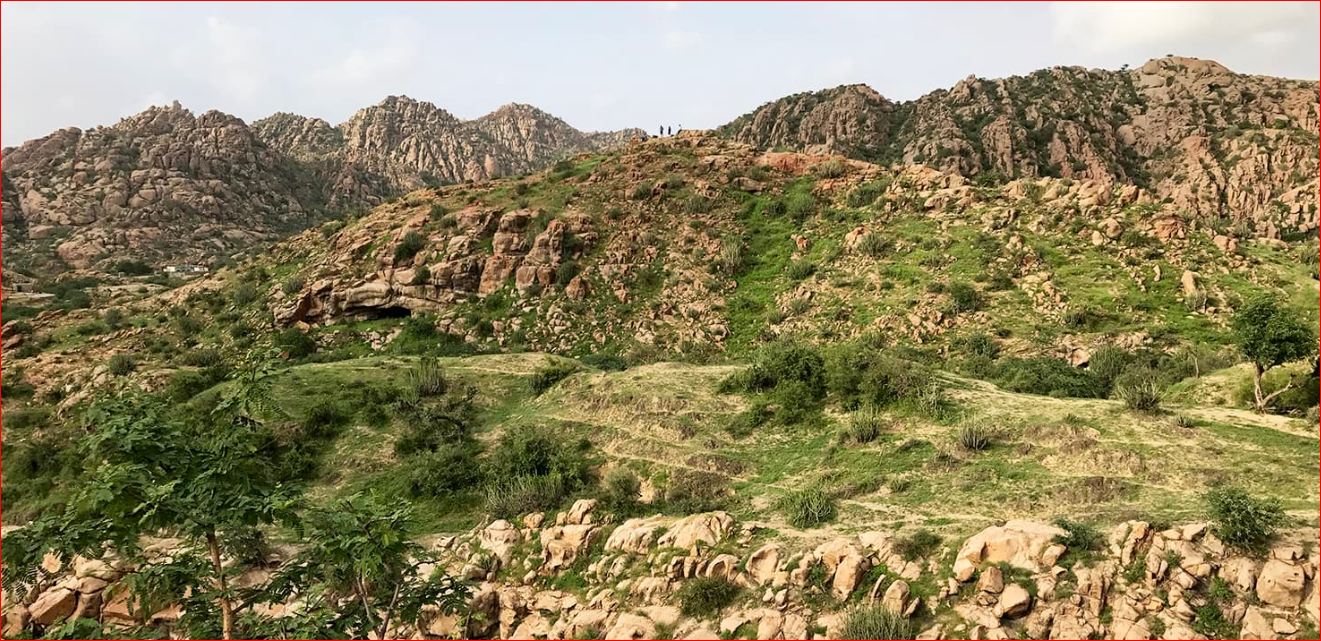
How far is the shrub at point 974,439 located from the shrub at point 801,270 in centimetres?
2205

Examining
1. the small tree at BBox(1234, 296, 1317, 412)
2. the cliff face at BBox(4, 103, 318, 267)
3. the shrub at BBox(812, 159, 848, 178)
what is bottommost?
the small tree at BBox(1234, 296, 1317, 412)

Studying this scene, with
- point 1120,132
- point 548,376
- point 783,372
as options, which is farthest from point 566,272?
point 1120,132

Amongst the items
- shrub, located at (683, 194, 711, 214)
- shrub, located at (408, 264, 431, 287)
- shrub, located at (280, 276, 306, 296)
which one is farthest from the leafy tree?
shrub, located at (683, 194, 711, 214)

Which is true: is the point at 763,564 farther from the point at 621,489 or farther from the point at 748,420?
the point at 748,420

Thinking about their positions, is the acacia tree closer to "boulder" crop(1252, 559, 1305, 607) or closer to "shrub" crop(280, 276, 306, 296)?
"boulder" crop(1252, 559, 1305, 607)

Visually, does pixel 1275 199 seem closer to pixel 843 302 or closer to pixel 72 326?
pixel 843 302

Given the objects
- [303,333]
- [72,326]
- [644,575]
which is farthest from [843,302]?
[72,326]

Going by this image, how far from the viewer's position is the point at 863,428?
17.4 meters

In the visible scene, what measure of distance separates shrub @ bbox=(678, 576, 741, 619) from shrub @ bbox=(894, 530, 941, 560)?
3029mm

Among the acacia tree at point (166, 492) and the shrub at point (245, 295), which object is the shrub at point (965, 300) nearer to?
the acacia tree at point (166, 492)

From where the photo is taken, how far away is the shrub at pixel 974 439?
15780 millimetres

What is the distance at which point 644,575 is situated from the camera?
12750 mm

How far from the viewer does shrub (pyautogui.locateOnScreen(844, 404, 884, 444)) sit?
56.9ft

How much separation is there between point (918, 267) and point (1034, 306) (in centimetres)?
621
